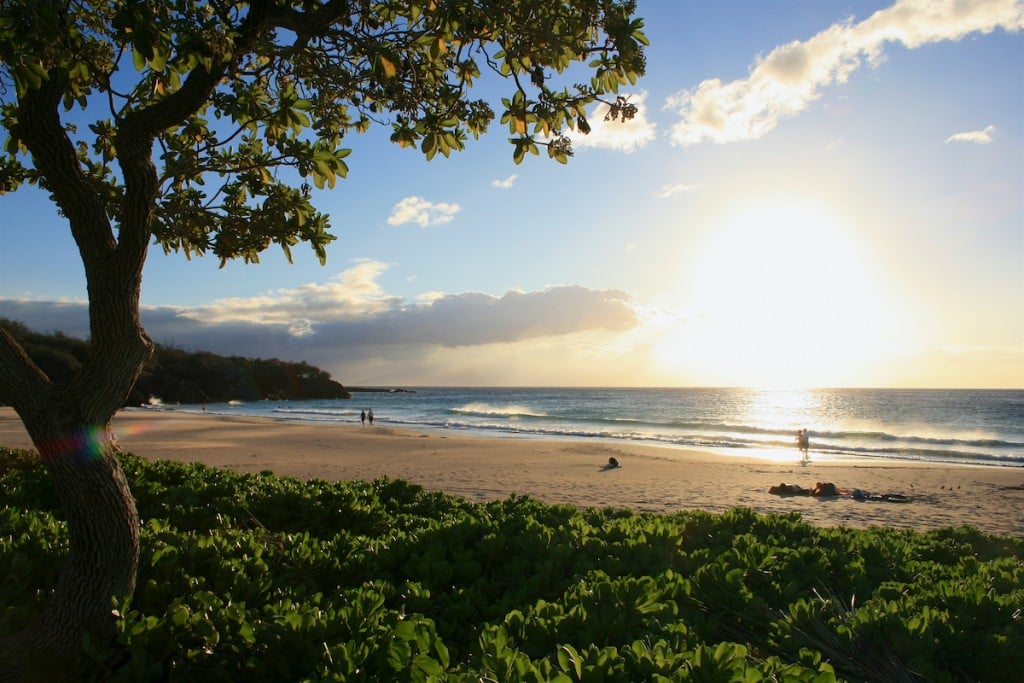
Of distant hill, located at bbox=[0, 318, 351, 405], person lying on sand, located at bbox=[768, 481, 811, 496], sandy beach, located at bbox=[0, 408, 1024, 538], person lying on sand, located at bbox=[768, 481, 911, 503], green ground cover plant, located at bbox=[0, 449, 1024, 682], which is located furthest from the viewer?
distant hill, located at bbox=[0, 318, 351, 405]

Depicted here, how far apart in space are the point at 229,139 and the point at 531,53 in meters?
1.85

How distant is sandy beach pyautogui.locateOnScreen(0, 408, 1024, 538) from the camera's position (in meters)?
12.5

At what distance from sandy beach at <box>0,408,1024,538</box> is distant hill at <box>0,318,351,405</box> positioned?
41.0m

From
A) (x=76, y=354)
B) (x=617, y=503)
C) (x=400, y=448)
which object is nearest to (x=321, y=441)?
(x=400, y=448)

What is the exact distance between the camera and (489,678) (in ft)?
5.59

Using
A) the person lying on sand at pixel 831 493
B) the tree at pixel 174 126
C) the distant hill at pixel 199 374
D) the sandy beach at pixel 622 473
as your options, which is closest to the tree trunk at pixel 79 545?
the tree at pixel 174 126

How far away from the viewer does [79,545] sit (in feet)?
9.40

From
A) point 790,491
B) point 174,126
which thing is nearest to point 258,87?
point 174,126

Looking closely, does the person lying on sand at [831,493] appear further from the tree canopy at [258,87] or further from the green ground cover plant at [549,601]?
the tree canopy at [258,87]

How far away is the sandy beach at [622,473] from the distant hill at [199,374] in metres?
41.0

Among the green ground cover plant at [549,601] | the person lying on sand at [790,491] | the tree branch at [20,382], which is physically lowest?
the person lying on sand at [790,491]

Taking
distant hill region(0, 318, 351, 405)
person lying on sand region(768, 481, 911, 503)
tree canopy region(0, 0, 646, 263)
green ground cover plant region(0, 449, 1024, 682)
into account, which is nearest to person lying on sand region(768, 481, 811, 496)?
person lying on sand region(768, 481, 911, 503)

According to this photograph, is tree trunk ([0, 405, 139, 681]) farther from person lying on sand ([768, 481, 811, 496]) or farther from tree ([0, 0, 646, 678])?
person lying on sand ([768, 481, 811, 496])

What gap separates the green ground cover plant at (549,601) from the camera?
2.04m
